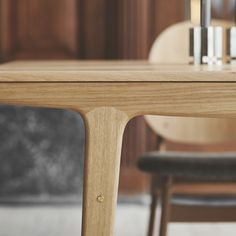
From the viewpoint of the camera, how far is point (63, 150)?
3.56 meters

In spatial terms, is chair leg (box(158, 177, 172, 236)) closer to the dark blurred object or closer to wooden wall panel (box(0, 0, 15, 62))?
the dark blurred object

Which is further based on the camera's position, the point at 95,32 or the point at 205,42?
the point at 95,32

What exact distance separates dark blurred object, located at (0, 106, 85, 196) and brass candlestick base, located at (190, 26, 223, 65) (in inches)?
76.2

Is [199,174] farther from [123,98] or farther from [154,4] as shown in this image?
[154,4]

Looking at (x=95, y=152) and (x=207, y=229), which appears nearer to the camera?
(x=95, y=152)

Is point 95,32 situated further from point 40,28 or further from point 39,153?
point 39,153

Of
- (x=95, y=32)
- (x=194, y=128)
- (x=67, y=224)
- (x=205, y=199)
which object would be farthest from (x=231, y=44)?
(x=95, y=32)

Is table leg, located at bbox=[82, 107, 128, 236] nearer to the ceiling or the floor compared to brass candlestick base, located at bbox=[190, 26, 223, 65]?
nearer to the floor

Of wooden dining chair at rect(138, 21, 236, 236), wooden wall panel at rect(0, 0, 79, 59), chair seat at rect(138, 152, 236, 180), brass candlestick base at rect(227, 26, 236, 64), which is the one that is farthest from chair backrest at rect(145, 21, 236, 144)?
wooden wall panel at rect(0, 0, 79, 59)

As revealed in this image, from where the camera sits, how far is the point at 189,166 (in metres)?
2.15

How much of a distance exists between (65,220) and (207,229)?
592mm

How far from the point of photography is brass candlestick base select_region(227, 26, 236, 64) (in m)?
1.70

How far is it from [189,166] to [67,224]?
1.13 metres

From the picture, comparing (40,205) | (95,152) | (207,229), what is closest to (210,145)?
(207,229)
